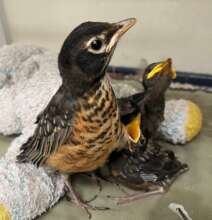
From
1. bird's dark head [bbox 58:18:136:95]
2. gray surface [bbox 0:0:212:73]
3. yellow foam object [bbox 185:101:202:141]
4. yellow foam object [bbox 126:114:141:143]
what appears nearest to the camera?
bird's dark head [bbox 58:18:136:95]

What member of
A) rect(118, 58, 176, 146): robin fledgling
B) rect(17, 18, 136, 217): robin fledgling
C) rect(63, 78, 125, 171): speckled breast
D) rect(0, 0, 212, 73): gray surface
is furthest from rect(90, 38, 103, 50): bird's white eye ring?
rect(0, 0, 212, 73): gray surface

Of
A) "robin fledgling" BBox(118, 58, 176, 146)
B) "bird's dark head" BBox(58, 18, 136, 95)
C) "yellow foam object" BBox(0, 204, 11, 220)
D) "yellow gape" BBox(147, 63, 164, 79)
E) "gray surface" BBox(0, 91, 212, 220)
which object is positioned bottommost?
"gray surface" BBox(0, 91, 212, 220)

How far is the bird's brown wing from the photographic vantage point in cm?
103

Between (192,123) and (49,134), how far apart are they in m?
0.52

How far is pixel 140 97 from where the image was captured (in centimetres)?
119

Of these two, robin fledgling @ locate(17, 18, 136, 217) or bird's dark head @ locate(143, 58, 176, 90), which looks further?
bird's dark head @ locate(143, 58, 176, 90)

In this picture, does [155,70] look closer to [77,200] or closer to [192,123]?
[192,123]

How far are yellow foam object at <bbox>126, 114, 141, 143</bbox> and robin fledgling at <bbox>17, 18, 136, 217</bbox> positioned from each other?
0.9 inches

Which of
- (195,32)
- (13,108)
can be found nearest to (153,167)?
(13,108)

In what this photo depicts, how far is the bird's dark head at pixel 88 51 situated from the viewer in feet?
2.93

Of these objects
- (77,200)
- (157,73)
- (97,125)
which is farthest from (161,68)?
(77,200)

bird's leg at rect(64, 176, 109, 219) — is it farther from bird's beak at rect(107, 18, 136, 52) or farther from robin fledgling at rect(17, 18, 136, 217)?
→ bird's beak at rect(107, 18, 136, 52)

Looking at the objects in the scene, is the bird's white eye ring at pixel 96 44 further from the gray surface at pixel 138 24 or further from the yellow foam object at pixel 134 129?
the gray surface at pixel 138 24

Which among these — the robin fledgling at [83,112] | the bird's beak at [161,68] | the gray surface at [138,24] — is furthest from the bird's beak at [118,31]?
the gray surface at [138,24]
